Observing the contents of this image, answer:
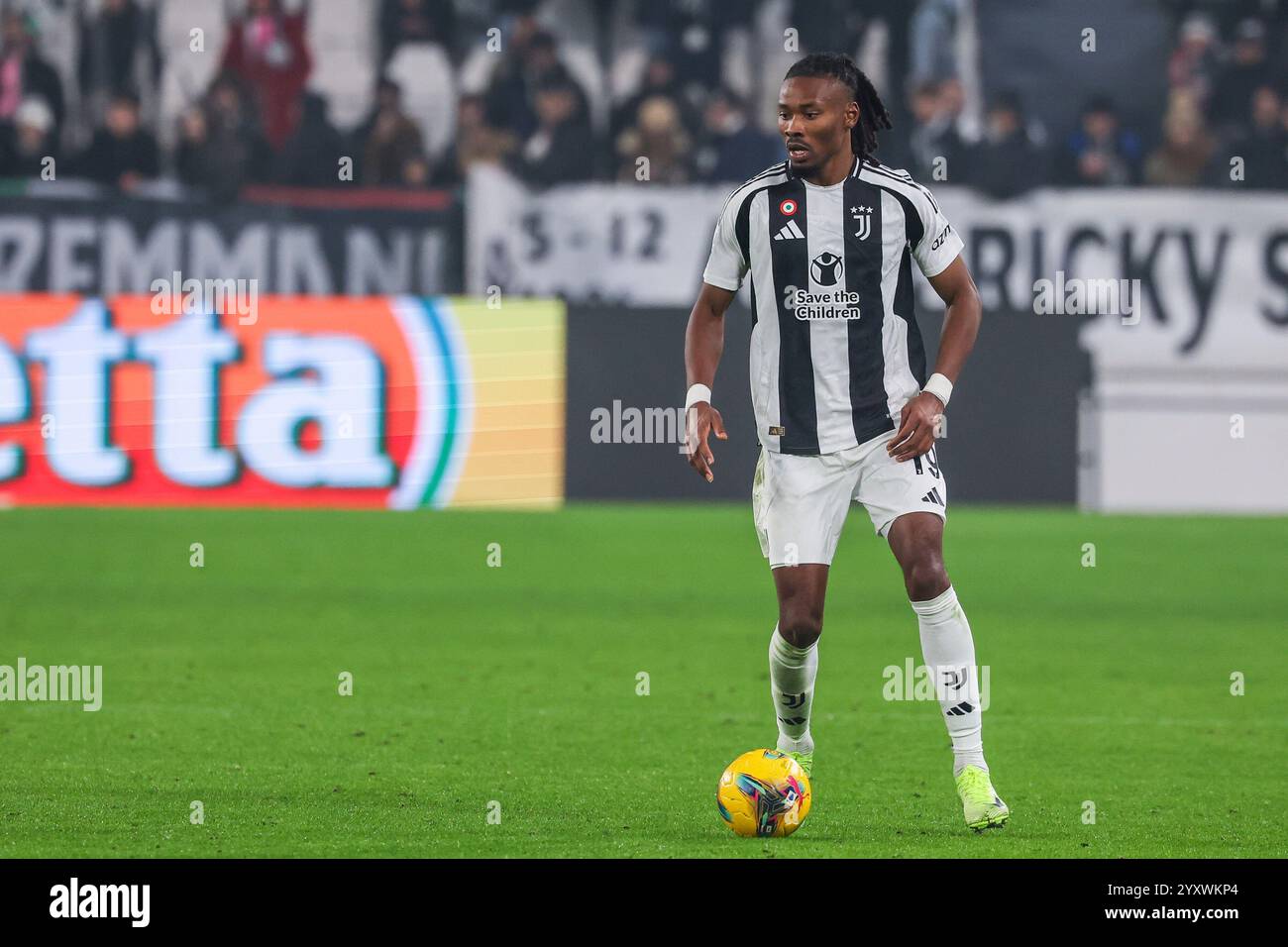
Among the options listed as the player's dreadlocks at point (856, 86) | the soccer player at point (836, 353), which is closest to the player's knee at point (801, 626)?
the soccer player at point (836, 353)

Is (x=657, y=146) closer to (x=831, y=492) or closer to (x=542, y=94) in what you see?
(x=542, y=94)

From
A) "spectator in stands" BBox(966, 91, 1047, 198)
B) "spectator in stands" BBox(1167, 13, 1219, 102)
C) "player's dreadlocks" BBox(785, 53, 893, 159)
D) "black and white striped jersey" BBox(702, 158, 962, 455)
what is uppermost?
"spectator in stands" BBox(1167, 13, 1219, 102)

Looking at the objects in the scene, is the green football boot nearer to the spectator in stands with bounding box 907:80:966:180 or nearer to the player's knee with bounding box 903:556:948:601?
the player's knee with bounding box 903:556:948:601

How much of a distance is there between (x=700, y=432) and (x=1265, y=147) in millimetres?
12339

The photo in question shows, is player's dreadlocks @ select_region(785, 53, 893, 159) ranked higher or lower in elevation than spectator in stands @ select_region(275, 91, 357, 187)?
lower

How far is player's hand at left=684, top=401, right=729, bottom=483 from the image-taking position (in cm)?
604

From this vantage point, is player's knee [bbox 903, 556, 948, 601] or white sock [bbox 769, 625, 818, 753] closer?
player's knee [bbox 903, 556, 948, 601]

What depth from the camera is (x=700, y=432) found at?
6.05 meters

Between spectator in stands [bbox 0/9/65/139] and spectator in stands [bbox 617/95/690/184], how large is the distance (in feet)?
15.5

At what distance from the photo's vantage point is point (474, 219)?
16.1 m

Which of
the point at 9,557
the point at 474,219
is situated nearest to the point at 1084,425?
the point at 474,219

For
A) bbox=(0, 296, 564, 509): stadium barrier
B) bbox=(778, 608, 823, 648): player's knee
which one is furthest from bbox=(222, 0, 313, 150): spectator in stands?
bbox=(778, 608, 823, 648): player's knee

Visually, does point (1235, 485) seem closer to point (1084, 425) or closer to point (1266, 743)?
point (1084, 425)

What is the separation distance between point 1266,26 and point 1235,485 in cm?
494
